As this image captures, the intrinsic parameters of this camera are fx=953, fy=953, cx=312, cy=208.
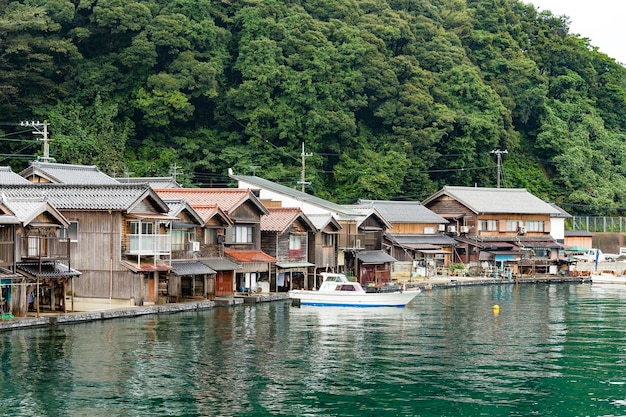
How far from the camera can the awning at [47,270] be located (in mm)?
37688

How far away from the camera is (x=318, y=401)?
2517 cm

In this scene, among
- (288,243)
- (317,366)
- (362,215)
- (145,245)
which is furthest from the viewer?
(362,215)

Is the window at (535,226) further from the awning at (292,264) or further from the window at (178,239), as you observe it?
the window at (178,239)

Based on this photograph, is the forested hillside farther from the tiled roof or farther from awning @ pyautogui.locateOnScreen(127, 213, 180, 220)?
awning @ pyautogui.locateOnScreen(127, 213, 180, 220)

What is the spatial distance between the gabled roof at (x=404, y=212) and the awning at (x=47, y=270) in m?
36.0

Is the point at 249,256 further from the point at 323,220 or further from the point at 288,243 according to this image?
the point at 323,220

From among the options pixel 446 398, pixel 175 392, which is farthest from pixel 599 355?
pixel 175 392

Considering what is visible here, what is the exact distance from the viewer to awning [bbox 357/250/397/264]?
212 feet

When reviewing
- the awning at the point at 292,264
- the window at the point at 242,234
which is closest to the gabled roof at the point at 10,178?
the window at the point at 242,234

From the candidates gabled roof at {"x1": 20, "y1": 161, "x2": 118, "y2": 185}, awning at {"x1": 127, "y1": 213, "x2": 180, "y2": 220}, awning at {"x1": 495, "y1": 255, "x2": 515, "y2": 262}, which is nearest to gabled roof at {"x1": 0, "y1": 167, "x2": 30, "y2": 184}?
gabled roof at {"x1": 20, "y1": 161, "x2": 118, "y2": 185}

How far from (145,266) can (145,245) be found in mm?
1029

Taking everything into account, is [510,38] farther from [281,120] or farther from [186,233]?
[186,233]

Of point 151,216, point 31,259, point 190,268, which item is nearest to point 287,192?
point 190,268

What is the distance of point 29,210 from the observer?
3756 centimetres
